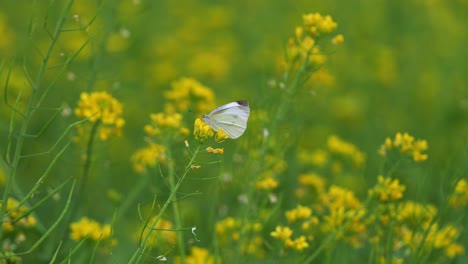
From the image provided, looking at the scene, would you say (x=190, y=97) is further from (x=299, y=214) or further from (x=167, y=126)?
(x=299, y=214)

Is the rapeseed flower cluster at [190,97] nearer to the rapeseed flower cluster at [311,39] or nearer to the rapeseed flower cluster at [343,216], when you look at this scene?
the rapeseed flower cluster at [311,39]

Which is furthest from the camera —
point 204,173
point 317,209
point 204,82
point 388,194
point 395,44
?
point 395,44

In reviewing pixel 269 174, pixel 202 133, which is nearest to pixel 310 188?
pixel 269 174

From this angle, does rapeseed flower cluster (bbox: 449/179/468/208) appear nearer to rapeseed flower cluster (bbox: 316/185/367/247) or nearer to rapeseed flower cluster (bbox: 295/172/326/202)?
rapeseed flower cluster (bbox: 316/185/367/247)

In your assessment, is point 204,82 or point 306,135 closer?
point 306,135

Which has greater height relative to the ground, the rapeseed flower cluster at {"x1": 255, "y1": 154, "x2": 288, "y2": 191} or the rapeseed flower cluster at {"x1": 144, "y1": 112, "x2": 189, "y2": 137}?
the rapeseed flower cluster at {"x1": 144, "y1": 112, "x2": 189, "y2": 137}

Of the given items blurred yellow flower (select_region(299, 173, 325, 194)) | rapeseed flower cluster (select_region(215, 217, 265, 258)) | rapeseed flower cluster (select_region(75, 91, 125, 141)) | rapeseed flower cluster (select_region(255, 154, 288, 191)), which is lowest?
rapeseed flower cluster (select_region(215, 217, 265, 258))

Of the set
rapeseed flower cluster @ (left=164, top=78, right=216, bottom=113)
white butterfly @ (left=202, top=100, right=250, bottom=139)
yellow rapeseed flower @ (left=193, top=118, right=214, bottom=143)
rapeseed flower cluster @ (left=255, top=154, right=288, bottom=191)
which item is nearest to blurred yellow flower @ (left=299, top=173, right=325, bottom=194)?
rapeseed flower cluster @ (left=255, top=154, right=288, bottom=191)

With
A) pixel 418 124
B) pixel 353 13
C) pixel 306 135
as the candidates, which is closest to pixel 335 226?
pixel 306 135

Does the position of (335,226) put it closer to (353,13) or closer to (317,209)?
(317,209)
